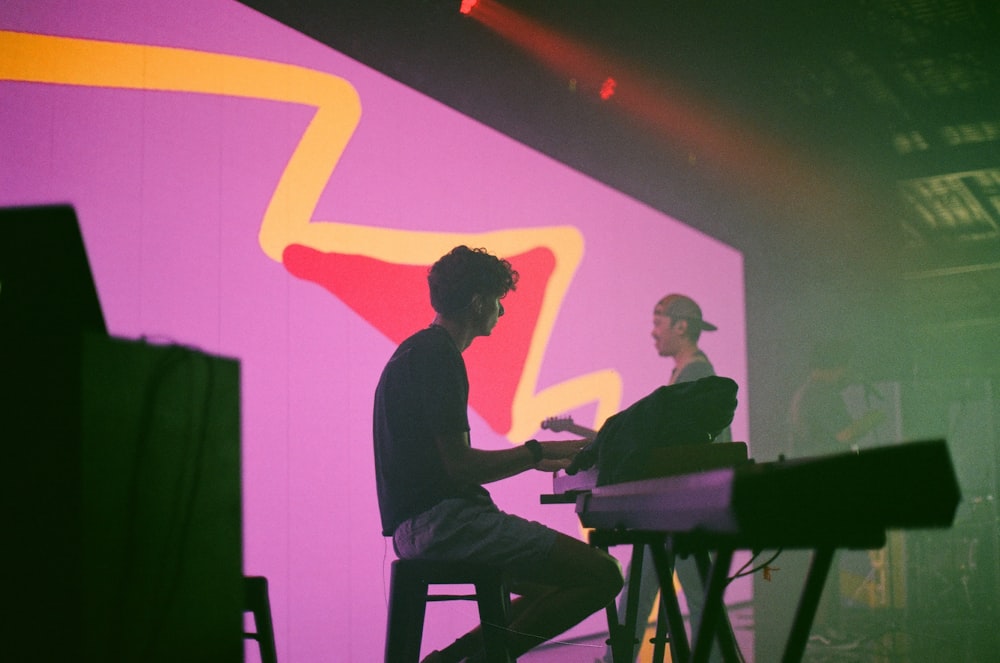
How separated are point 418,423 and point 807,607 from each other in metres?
1.05

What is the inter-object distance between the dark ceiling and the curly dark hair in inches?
63.6

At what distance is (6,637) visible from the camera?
1.06 metres

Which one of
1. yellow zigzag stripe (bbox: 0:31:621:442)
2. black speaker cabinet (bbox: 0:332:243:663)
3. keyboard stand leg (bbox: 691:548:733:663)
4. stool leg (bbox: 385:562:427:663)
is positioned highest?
yellow zigzag stripe (bbox: 0:31:621:442)

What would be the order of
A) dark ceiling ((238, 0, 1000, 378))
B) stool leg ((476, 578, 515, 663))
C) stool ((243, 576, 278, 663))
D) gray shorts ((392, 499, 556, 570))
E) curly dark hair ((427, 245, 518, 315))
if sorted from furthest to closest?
dark ceiling ((238, 0, 1000, 378))
curly dark hair ((427, 245, 518, 315))
gray shorts ((392, 499, 556, 570))
stool leg ((476, 578, 515, 663))
stool ((243, 576, 278, 663))

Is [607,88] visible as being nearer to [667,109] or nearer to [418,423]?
[667,109]

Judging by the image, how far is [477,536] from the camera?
2.22 meters

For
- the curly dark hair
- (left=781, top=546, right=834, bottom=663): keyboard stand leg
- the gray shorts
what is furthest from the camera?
the curly dark hair

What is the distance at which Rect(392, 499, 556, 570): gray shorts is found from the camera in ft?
7.25

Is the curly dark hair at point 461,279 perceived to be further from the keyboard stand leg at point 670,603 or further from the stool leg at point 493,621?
the keyboard stand leg at point 670,603

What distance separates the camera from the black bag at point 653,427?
213cm

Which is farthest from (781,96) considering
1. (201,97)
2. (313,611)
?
(313,611)

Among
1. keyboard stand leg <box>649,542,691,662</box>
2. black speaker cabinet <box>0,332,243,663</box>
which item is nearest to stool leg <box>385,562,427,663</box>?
keyboard stand leg <box>649,542,691,662</box>

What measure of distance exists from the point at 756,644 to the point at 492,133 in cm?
289

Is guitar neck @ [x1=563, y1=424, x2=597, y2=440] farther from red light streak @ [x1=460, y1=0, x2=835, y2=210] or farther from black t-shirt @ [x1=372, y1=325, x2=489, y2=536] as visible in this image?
red light streak @ [x1=460, y1=0, x2=835, y2=210]
